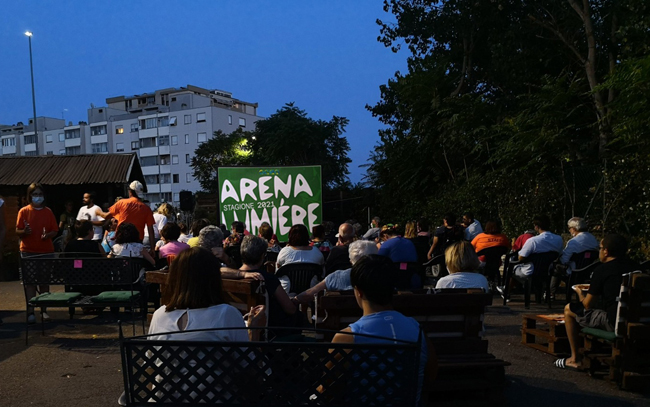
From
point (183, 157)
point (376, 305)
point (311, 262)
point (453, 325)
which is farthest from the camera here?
point (183, 157)

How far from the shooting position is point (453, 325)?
183 inches

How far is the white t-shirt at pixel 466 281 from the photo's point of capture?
5797 millimetres

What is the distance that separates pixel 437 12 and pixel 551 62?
5.51 m

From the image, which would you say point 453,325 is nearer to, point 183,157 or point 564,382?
point 564,382

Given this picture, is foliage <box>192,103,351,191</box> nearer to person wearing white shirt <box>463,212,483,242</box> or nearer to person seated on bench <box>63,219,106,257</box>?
person wearing white shirt <box>463,212,483,242</box>

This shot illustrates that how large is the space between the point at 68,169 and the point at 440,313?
17.7 meters

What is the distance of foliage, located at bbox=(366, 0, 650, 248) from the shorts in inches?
210

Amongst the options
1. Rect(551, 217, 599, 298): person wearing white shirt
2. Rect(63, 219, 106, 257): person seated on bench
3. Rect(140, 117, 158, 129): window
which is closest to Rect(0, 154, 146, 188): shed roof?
Rect(63, 219, 106, 257): person seated on bench

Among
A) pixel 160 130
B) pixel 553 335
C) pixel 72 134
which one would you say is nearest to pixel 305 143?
pixel 553 335

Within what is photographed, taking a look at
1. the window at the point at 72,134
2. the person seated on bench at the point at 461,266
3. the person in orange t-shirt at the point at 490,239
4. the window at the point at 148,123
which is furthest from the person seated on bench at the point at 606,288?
the window at the point at 72,134

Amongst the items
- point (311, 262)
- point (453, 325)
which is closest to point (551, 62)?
point (311, 262)

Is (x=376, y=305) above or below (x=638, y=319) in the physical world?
above

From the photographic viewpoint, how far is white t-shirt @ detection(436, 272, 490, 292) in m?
5.80

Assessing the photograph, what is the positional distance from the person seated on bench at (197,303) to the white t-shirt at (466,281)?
3.08 meters
